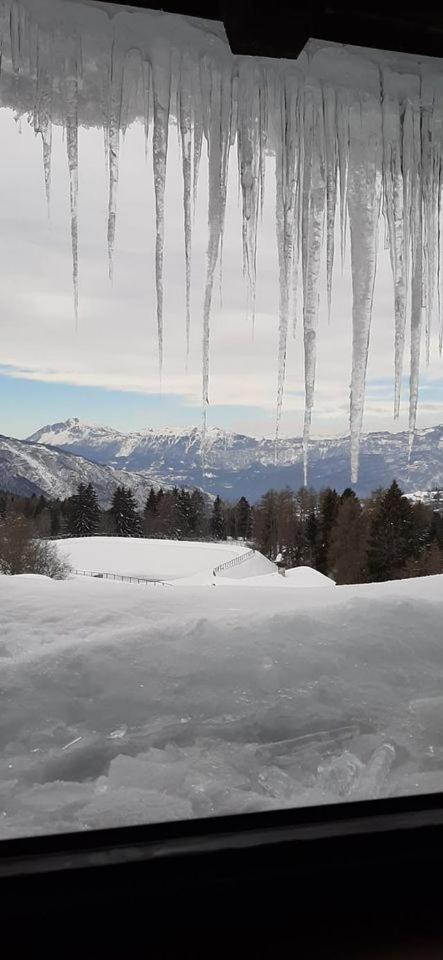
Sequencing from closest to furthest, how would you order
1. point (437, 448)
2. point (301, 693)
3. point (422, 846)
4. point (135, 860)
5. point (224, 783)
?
point (135, 860), point (422, 846), point (224, 783), point (301, 693), point (437, 448)

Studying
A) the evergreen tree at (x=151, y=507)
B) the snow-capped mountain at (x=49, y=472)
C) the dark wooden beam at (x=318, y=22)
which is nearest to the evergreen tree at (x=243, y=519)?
the evergreen tree at (x=151, y=507)

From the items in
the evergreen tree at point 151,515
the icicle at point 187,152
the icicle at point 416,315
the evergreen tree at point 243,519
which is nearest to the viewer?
the icicle at point 187,152

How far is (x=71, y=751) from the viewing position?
182cm

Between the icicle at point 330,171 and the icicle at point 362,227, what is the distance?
0.08 metres

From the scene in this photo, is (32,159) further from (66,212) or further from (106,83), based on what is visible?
(106,83)

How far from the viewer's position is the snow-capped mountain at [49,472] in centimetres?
10050

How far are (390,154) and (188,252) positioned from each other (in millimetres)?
1025

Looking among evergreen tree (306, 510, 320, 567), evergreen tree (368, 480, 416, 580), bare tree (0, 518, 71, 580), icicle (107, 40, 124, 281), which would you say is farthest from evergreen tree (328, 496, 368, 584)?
icicle (107, 40, 124, 281)

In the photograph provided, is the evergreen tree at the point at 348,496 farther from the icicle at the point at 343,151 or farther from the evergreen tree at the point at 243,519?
the icicle at the point at 343,151

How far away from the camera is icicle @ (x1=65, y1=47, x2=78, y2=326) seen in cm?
213

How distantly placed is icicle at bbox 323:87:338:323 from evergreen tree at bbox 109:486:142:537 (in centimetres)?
4003

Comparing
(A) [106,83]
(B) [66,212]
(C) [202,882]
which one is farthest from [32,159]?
(C) [202,882]

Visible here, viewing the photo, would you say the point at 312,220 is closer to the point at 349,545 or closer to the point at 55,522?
the point at 349,545

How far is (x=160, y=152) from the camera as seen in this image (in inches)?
101
